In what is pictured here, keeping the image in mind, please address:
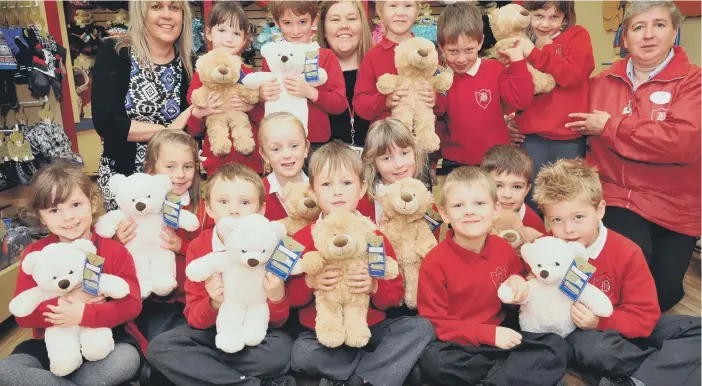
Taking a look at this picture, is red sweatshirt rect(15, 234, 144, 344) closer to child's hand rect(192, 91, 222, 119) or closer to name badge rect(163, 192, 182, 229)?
name badge rect(163, 192, 182, 229)

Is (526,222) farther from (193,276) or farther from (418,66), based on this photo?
(193,276)

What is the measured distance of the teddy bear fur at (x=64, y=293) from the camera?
1.81 m

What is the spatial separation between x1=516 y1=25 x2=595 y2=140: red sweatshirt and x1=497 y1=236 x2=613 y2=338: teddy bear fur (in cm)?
84

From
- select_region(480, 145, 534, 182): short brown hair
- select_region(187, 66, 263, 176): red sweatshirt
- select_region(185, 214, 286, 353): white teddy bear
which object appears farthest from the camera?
select_region(187, 66, 263, 176): red sweatshirt

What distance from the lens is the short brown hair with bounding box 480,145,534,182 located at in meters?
2.37

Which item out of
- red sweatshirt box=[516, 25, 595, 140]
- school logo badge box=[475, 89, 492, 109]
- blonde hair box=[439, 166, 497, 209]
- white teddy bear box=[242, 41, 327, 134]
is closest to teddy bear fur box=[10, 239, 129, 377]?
white teddy bear box=[242, 41, 327, 134]

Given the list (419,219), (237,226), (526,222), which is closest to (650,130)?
(526,222)

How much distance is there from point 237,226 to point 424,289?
2.27 ft

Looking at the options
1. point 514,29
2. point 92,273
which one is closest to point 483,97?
point 514,29

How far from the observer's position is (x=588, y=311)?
1.93 m

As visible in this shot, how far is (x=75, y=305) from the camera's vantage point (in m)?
1.85

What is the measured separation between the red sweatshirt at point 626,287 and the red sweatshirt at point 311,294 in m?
0.72

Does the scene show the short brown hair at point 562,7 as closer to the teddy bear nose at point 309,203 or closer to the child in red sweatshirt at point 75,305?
the teddy bear nose at point 309,203

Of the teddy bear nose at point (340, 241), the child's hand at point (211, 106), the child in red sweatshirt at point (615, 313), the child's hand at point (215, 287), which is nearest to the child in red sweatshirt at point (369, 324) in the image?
the teddy bear nose at point (340, 241)
